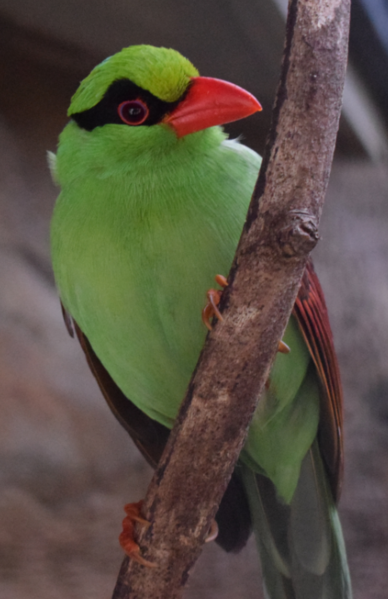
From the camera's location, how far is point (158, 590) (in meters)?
1.23

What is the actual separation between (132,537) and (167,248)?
0.61 metres

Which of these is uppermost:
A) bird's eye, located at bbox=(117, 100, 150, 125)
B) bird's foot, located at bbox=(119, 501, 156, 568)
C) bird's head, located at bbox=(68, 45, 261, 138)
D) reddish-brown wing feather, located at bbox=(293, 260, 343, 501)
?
bird's head, located at bbox=(68, 45, 261, 138)

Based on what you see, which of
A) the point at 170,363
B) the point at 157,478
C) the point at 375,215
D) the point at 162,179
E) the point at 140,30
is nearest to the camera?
the point at 157,478

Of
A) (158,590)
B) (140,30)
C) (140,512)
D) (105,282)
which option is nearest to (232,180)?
(105,282)

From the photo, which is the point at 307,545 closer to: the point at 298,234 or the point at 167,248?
the point at 167,248

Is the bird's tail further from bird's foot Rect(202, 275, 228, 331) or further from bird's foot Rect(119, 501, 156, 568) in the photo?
bird's foot Rect(202, 275, 228, 331)

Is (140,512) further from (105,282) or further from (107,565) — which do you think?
(107,565)

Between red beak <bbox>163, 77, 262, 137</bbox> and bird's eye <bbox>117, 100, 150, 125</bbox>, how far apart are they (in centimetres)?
7

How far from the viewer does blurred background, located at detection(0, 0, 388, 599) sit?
84.6 inches

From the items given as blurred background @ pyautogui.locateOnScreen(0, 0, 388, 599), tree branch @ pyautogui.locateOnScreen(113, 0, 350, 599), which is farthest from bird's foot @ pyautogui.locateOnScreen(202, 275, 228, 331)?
blurred background @ pyautogui.locateOnScreen(0, 0, 388, 599)

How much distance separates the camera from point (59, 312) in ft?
8.72

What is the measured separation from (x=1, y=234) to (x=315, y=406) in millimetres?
1700

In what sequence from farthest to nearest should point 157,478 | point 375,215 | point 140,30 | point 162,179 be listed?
point 375,215, point 140,30, point 162,179, point 157,478

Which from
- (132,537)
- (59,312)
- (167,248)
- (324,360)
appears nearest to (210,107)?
(167,248)
